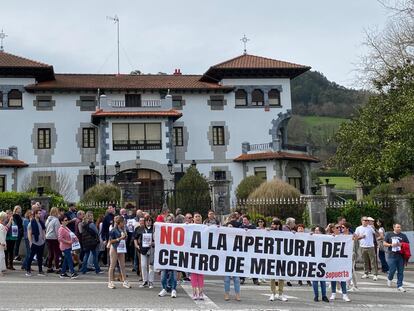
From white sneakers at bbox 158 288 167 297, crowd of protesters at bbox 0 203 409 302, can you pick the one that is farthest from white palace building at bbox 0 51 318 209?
white sneakers at bbox 158 288 167 297

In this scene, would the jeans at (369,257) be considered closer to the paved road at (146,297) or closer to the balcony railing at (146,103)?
the paved road at (146,297)

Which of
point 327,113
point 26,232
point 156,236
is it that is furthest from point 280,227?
point 327,113

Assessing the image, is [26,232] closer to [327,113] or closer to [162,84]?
[162,84]

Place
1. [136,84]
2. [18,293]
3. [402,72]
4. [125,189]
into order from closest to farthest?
[18,293] → [125,189] → [402,72] → [136,84]

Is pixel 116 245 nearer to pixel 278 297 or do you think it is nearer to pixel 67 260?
pixel 67 260

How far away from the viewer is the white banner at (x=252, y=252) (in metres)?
12.7

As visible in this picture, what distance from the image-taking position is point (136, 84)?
40125 millimetres

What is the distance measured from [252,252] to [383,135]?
17614 millimetres

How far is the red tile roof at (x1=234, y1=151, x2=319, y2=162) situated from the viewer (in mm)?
38188

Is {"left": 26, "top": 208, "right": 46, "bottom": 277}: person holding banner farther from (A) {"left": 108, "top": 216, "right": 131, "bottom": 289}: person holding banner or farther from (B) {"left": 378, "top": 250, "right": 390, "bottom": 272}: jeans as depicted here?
(B) {"left": 378, "top": 250, "right": 390, "bottom": 272}: jeans

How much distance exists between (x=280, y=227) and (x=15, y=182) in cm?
2743

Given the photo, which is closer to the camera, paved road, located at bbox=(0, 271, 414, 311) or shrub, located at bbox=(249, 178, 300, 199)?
paved road, located at bbox=(0, 271, 414, 311)

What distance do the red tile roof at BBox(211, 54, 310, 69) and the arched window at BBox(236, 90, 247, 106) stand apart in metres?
1.89

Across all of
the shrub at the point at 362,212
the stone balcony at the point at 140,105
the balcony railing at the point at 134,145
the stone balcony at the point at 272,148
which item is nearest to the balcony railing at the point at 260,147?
the stone balcony at the point at 272,148
